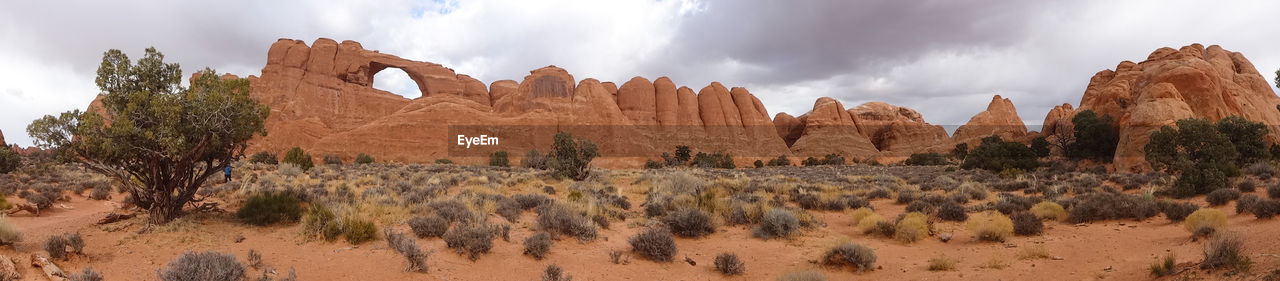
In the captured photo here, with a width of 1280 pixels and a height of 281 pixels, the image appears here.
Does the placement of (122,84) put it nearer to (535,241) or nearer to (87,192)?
(535,241)

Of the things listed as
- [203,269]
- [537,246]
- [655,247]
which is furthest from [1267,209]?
[203,269]

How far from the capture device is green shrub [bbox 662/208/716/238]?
1041cm

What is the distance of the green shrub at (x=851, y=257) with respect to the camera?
26.2 ft

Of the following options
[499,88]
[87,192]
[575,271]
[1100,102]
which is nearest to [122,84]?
[575,271]

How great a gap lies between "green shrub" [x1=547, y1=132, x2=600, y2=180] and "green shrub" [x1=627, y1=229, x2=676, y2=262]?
1445 cm

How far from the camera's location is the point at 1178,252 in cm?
736

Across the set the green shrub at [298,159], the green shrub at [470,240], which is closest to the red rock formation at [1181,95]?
the green shrub at [470,240]

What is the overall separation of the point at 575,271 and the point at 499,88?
247 ft

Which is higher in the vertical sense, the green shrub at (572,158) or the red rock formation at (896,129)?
the red rock formation at (896,129)

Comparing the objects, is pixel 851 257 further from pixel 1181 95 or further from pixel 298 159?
pixel 1181 95

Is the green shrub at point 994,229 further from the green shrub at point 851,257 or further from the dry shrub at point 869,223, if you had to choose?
the green shrub at point 851,257

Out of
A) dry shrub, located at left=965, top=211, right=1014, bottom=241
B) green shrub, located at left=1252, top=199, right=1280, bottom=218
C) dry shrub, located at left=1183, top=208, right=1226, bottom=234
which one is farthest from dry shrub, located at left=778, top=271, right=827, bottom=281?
green shrub, located at left=1252, top=199, right=1280, bottom=218

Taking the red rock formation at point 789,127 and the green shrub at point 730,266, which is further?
the red rock formation at point 789,127

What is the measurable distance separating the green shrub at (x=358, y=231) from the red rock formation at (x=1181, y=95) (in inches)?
1286
